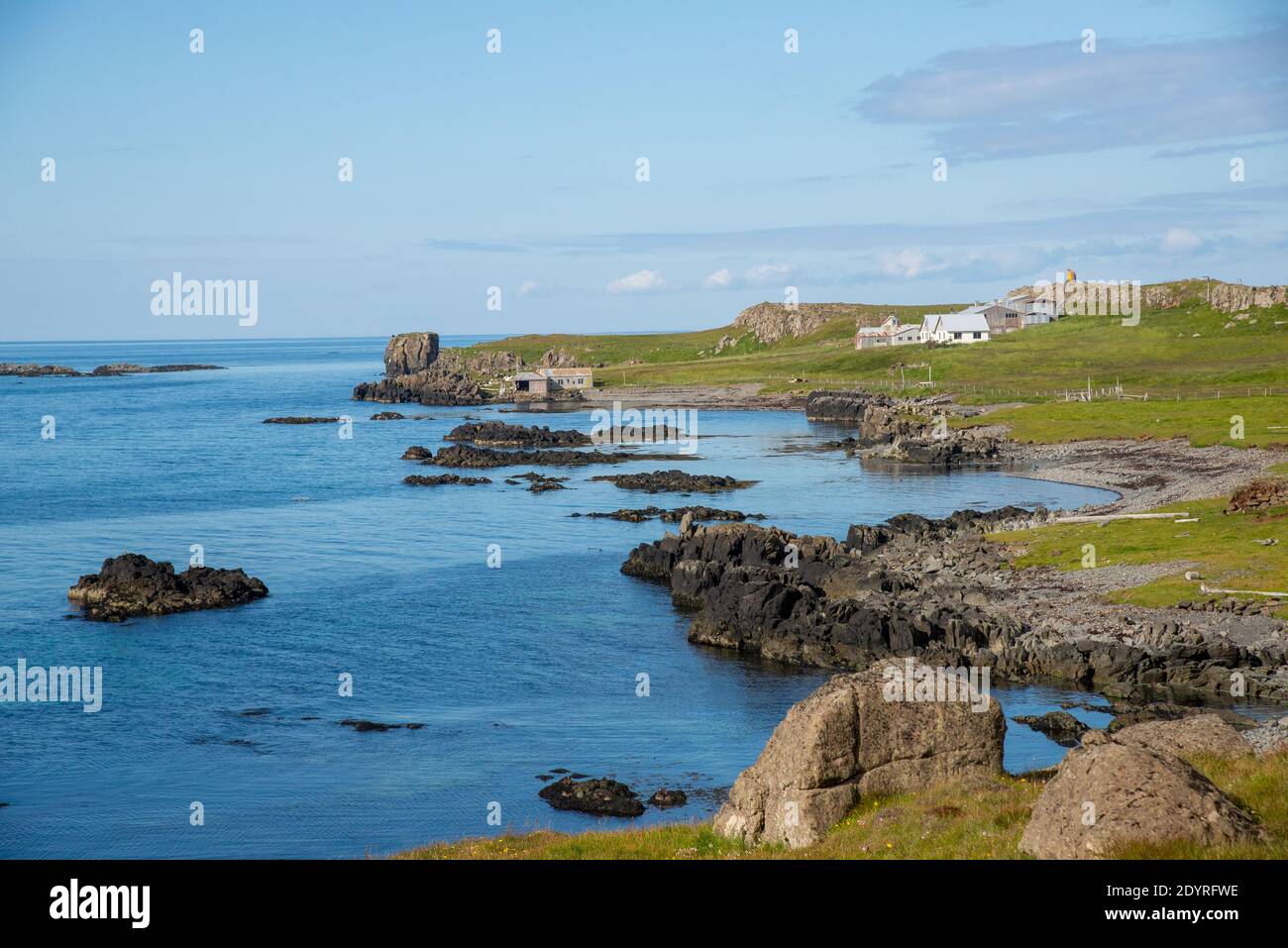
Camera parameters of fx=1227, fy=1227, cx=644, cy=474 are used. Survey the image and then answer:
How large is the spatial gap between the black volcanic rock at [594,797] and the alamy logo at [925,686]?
45.1ft

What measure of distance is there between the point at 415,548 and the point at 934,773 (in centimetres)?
6520

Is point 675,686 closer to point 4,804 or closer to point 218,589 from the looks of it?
point 4,804

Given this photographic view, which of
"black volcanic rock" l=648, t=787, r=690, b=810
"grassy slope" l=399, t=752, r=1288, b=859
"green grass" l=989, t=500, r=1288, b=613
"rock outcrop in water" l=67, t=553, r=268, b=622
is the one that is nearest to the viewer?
"grassy slope" l=399, t=752, r=1288, b=859

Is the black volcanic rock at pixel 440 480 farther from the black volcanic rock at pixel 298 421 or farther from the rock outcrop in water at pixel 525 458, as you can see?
the black volcanic rock at pixel 298 421

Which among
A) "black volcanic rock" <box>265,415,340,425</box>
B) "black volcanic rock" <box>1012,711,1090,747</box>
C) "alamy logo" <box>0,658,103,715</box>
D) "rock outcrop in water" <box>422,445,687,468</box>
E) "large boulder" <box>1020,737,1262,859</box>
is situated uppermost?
"black volcanic rock" <box>265,415,340,425</box>

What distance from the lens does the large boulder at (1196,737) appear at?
23406mm

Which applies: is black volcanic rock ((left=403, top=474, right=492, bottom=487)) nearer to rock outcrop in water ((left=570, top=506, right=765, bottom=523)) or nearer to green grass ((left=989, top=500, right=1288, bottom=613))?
rock outcrop in water ((left=570, top=506, right=765, bottom=523))

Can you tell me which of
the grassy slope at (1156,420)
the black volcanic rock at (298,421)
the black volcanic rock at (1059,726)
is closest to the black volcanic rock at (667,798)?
the black volcanic rock at (1059,726)

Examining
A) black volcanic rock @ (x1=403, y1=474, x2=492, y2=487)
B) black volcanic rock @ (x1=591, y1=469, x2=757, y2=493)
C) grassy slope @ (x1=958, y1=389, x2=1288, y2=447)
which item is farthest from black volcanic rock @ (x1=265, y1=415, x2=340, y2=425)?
grassy slope @ (x1=958, y1=389, x2=1288, y2=447)

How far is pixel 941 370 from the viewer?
194625mm

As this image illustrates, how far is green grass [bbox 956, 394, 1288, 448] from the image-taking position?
10888 cm

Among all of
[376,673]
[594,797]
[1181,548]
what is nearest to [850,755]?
[594,797]
